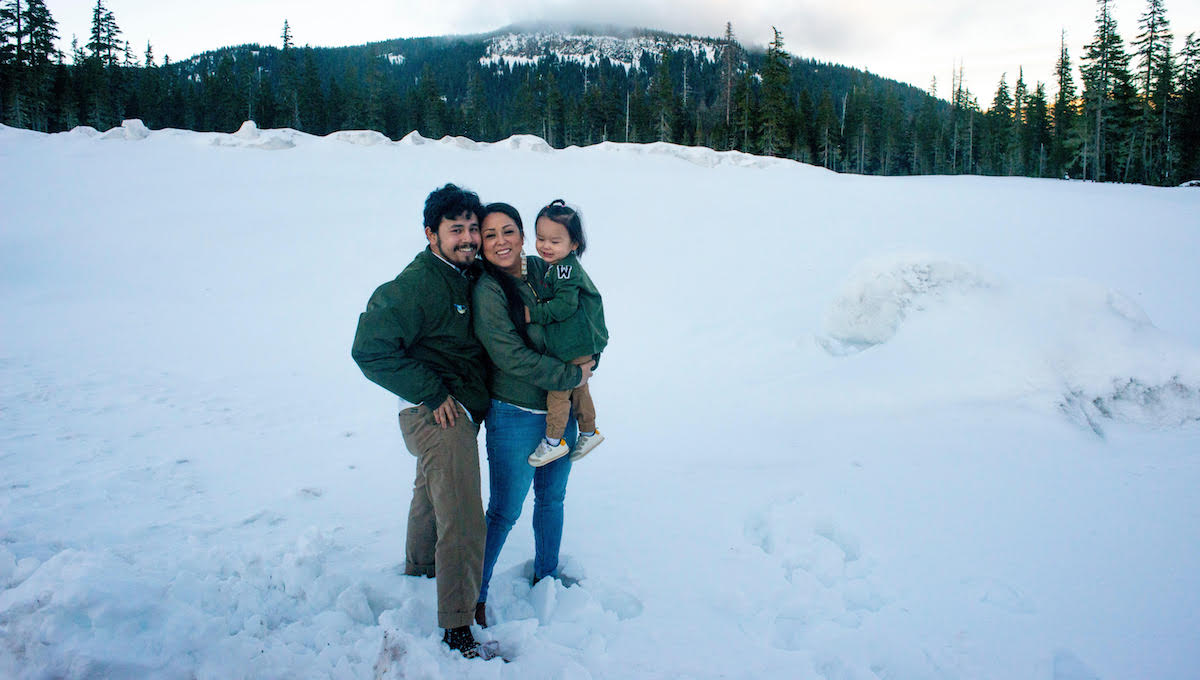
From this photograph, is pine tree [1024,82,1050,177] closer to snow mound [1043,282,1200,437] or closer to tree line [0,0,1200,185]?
tree line [0,0,1200,185]

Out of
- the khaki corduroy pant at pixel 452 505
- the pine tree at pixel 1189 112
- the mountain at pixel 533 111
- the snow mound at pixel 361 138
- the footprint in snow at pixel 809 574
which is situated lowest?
the footprint in snow at pixel 809 574

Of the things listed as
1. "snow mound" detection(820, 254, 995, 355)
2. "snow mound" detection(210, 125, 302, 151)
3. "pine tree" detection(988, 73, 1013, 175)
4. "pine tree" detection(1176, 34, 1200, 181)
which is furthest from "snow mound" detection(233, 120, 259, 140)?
"pine tree" detection(988, 73, 1013, 175)

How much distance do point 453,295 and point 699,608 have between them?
1925 millimetres

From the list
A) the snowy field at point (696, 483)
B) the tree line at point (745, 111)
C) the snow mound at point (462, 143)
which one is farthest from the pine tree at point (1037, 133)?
the snowy field at point (696, 483)

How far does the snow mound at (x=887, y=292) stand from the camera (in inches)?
235

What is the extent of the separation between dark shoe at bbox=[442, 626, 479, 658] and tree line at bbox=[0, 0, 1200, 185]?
1761 inches

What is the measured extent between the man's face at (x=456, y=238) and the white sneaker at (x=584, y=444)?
1.02m

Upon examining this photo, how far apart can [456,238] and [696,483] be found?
278 centimetres

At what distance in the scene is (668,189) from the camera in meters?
18.2

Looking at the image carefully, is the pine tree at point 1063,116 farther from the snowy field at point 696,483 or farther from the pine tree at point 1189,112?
the snowy field at point 696,483

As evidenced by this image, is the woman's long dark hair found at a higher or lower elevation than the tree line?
lower

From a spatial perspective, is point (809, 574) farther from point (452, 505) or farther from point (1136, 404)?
point (1136, 404)

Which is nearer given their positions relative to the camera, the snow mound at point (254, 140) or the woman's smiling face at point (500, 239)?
the woman's smiling face at point (500, 239)

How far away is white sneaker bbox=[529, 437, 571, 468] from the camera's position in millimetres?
2721
